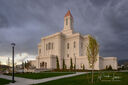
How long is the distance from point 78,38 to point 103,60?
14916mm

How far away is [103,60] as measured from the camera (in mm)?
48719

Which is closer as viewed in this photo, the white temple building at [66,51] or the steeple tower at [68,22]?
the white temple building at [66,51]

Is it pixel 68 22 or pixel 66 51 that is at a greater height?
pixel 68 22

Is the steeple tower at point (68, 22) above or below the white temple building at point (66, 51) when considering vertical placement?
above

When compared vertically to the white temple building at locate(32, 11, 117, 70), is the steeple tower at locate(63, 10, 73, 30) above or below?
above

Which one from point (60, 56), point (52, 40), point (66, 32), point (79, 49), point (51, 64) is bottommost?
point (51, 64)

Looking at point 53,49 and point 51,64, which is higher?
point 53,49

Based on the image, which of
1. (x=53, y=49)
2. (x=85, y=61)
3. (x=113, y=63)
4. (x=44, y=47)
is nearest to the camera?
(x=85, y=61)

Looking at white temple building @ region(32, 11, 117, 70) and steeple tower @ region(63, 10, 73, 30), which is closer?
white temple building @ region(32, 11, 117, 70)

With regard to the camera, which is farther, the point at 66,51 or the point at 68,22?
the point at 68,22

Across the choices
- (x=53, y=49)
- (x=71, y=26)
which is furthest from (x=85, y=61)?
(x=71, y=26)

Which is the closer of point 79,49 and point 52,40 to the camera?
point 79,49

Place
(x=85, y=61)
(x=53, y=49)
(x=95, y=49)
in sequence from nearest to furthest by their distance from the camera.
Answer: (x=95, y=49) < (x=85, y=61) < (x=53, y=49)

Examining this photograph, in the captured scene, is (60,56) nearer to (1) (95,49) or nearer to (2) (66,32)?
(2) (66,32)
